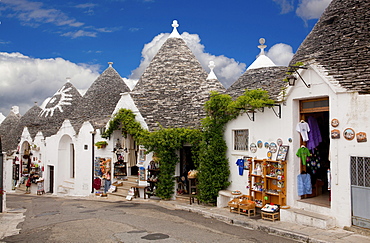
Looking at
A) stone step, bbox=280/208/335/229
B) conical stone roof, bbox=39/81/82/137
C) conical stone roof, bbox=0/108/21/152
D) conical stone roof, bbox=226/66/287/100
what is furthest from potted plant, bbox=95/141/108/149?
conical stone roof, bbox=0/108/21/152

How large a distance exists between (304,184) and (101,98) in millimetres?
16239

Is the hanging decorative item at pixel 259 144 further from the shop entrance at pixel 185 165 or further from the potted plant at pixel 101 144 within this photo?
the potted plant at pixel 101 144

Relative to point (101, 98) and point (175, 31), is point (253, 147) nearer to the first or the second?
point (175, 31)

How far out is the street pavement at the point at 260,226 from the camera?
813cm

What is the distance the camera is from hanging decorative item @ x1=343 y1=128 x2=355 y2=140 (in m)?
8.51

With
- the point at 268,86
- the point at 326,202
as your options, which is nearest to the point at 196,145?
the point at 268,86

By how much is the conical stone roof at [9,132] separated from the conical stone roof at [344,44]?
2721 centimetres

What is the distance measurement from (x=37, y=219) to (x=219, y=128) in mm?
7182

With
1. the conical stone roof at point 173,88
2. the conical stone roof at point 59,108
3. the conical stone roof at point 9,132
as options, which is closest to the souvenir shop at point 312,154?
the conical stone roof at point 173,88

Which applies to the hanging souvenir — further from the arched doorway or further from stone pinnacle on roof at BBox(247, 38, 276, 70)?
the arched doorway

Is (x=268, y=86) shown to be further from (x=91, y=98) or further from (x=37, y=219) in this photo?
(x=91, y=98)

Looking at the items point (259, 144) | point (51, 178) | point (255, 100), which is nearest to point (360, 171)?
point (259, 144)

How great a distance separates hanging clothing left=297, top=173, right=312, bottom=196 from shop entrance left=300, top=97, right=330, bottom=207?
0.64 ft

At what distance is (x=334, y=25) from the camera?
10.9 meters
